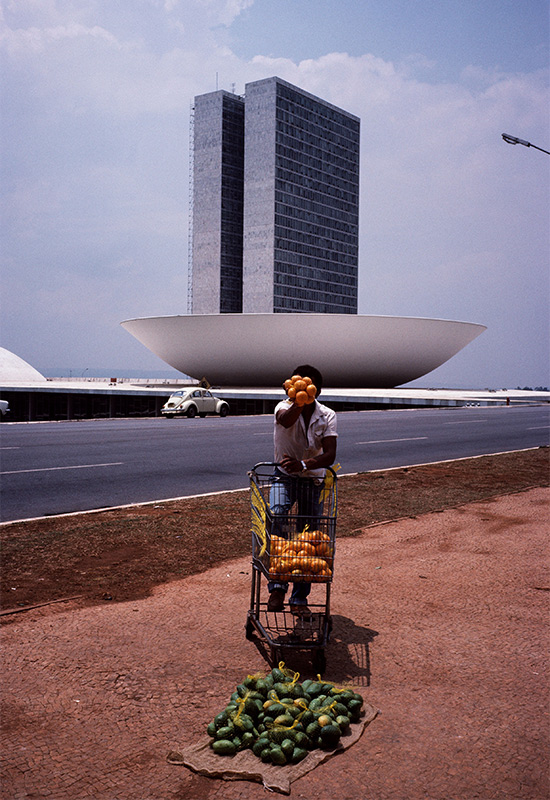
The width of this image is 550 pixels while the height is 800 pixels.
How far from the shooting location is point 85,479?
42.1 ft

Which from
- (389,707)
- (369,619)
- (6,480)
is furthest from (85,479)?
(389,707)

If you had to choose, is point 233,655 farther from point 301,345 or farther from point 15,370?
point 15,370

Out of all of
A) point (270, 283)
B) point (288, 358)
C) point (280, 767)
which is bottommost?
point (280, 767)

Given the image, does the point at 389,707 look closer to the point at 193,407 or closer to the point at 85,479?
the point at 85,479

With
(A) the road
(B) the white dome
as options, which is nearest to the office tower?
(B) the white dome

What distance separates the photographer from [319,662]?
14.8ft

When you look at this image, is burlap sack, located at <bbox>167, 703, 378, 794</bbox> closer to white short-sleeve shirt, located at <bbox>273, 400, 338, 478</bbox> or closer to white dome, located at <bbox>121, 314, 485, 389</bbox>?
white short-sleeve shirt, located at <bbox>273, 400, 338, 478</bbox>

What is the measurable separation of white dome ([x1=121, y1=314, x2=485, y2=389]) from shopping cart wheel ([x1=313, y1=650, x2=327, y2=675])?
2508 inches

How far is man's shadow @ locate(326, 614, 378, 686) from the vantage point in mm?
4473

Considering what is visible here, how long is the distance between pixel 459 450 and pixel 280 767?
16734mm

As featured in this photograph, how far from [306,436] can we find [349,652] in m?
1.48

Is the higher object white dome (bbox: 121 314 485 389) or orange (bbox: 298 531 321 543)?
white dome (bbox: 121 314 485 389)

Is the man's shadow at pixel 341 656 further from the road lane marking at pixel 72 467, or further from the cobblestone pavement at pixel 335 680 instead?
the road lane marking at pixel 72 467

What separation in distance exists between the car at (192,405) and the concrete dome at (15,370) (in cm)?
6126
